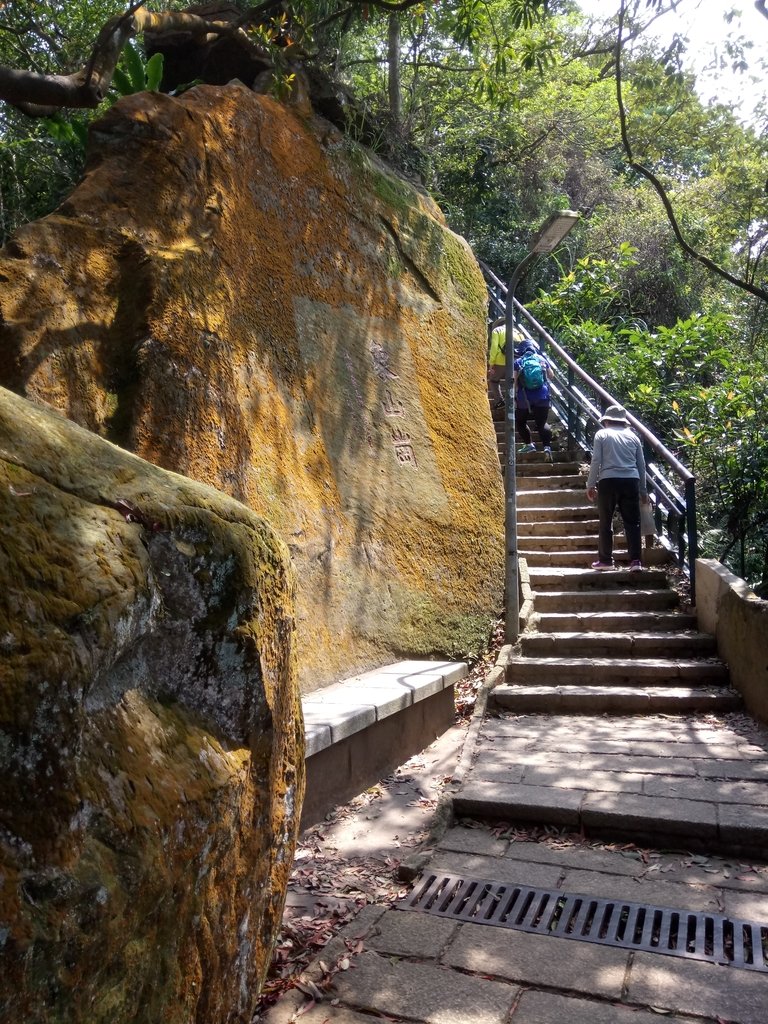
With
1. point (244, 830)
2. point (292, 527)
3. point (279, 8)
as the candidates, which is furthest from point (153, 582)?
point (279, 8)

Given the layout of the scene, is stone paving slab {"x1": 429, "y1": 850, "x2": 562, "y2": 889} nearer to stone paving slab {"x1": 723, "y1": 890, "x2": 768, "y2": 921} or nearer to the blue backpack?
stone paving slab {"x1": 723, "y1": 890, "x2": 768, "y2": 921}

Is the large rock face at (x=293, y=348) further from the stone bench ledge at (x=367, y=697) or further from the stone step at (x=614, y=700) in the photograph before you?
the stone step at (x=614, y=700)

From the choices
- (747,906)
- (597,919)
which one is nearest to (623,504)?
(747,906)

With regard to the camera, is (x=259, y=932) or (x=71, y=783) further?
(x=259, y=932)

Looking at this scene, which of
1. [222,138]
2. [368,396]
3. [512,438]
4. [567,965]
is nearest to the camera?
[567,965]

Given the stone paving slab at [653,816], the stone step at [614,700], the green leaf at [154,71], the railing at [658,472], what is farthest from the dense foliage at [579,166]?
the stone paving slab at [653,816]

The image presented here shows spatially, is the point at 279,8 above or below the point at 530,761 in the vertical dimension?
above

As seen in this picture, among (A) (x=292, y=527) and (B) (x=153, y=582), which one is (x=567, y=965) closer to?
(B) (x=153, y=582)

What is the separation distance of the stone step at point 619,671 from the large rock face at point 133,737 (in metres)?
4.69

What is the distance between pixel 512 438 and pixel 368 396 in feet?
4.76

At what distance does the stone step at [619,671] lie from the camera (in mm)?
7012

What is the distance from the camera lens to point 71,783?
73.2 inches

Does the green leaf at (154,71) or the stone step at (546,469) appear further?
the stone step at (546,469)

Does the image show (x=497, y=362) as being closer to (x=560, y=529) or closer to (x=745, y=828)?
(x=560, y=529)
